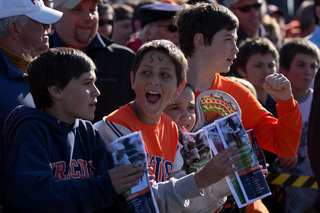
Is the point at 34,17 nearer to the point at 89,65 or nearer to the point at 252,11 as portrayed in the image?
the point at 89,65

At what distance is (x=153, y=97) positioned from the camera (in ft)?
11.1

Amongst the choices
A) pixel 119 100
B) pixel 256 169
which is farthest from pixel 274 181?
pixel 256 169

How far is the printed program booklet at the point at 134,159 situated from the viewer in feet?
9.07

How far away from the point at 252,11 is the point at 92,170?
4382mm

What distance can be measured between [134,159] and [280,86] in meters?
1.27

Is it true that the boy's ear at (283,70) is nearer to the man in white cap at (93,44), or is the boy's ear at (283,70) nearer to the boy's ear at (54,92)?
the man in white cap at (93,44)

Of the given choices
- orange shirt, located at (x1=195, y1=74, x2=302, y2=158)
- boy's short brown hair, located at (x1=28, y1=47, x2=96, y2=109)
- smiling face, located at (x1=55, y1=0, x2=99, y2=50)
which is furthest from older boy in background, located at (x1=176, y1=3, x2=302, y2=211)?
smiling face, located at (x1=55, y1=0, x2=99, y2=50)

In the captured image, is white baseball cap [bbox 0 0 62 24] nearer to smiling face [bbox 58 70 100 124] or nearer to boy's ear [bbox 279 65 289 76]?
smiling face [bbox 58 70 100 124]

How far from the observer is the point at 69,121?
9.61ft

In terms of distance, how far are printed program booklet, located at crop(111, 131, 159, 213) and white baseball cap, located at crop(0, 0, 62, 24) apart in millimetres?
1320

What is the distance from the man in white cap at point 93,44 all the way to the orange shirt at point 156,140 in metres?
1.43

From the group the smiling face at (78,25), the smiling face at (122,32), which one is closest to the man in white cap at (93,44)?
the smiling face at (78,25)

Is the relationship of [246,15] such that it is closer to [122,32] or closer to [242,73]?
[242,73]

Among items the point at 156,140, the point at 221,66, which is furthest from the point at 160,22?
the point at 156,140
